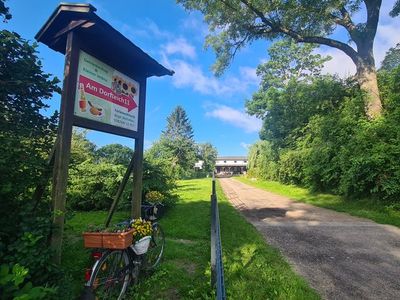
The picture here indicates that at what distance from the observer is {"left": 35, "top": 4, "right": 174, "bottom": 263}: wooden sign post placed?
3.38 m

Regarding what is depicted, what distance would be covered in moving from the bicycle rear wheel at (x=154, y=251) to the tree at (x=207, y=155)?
6067 cm

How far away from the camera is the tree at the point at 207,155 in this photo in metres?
70.9

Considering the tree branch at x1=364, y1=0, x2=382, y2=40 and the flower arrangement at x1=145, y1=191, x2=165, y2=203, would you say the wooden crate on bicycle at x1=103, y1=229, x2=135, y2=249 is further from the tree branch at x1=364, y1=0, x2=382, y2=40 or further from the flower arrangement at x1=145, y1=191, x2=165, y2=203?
the tree branch at x1=364, y1=0, x2=382, y2=40

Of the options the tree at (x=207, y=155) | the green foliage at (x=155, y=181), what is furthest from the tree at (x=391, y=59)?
the tree at (x=207, y=155)

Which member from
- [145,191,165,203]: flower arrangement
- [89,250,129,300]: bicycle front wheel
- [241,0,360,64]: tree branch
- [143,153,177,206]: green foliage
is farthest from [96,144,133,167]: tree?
[241,0,360,64]: tree branch

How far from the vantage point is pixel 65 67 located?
360 centimetres

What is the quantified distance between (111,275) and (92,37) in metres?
3.10

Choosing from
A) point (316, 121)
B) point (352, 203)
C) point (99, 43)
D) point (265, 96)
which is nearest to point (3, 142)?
point (99, 43)

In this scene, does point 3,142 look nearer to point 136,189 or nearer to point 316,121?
point 136,189

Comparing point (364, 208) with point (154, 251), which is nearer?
point (154, 251)

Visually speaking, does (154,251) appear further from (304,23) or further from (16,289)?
(304,23)

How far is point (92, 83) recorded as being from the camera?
12.8ft

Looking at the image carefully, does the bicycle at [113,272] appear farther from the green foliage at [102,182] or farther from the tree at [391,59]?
the tree at [391,59]

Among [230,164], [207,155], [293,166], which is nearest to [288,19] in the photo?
[293,166]
